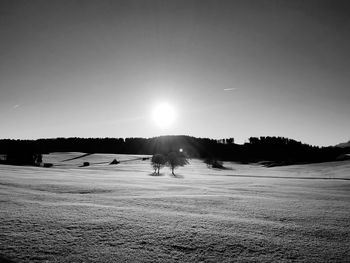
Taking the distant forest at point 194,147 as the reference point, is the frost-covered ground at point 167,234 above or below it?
below

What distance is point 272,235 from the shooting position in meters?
7.26

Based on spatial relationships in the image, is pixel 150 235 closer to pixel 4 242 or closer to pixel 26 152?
pixel 4 242

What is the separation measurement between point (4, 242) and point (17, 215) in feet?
8.45

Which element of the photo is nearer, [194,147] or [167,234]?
[167,234]

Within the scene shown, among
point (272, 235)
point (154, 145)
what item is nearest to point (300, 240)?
point (272, 235)

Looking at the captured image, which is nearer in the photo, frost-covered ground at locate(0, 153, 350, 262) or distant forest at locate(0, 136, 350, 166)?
frost-covered ground at locate(0, 153, 350, 262)

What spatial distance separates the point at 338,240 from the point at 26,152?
343 feet

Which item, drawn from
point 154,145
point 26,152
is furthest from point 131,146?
point 26,152

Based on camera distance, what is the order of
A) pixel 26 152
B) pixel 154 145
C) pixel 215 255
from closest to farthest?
pixel 215 255 < pixel 26 152 < pixel 154 145

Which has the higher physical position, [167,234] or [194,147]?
[194,147]

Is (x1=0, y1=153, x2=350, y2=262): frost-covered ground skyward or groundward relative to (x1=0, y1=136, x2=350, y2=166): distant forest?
groundward

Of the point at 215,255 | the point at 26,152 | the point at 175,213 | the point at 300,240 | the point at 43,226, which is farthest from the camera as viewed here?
the point at 26,152

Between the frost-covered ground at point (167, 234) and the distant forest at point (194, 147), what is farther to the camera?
the distant forest at point (194, 147)

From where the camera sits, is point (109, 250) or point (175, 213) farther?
point (175, 213)
